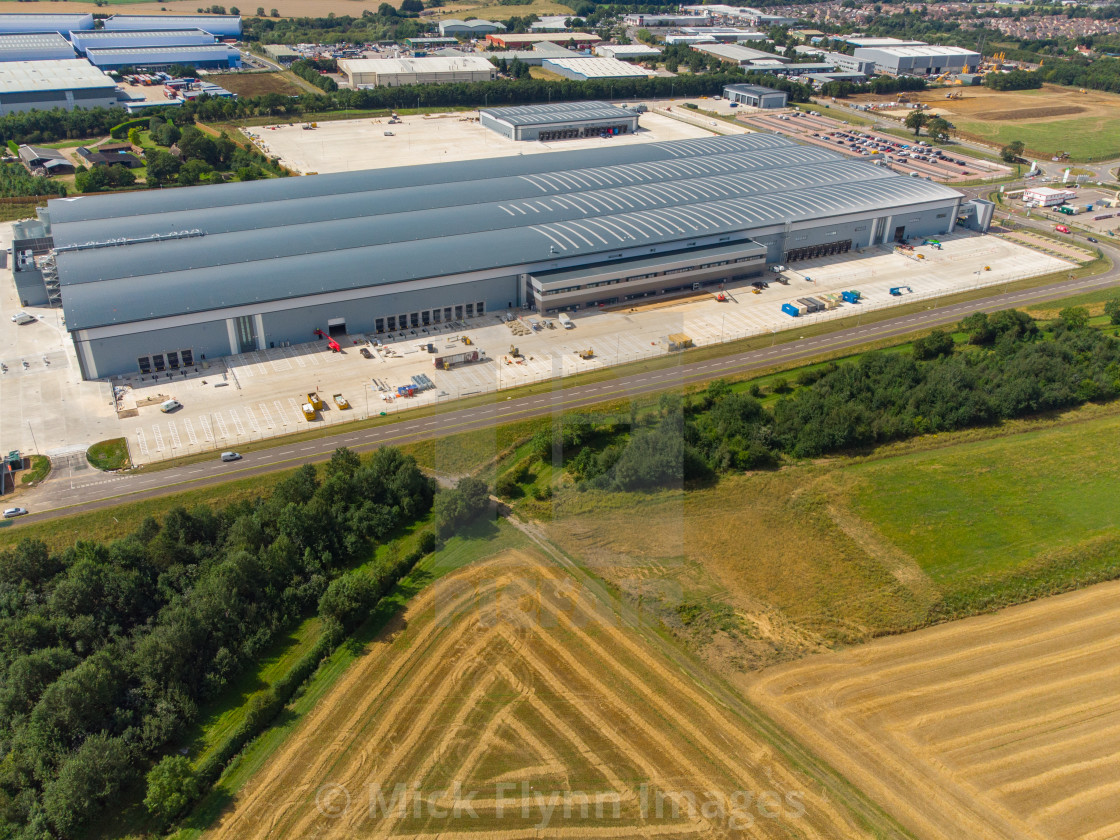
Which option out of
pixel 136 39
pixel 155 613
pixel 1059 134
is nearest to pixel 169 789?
pixel 155 613

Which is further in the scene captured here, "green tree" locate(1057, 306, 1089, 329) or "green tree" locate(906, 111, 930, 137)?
"green tree" locate(906, 111, 930, 137)

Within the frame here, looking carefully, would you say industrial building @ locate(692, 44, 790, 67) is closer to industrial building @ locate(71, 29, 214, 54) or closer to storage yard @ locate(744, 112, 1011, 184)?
storage yard @ locate(744, 112, 1011, 184)

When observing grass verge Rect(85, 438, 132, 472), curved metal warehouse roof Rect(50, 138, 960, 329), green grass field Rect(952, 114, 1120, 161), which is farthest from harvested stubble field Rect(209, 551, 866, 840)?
green grass field Rect(952, 114, 1120, 161)

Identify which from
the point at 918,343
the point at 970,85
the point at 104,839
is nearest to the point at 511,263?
the point at 918,343

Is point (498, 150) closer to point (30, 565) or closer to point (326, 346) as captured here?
point (326, 346)

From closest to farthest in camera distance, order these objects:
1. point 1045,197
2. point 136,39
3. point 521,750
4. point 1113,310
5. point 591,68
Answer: point 521,750, point 1113,310, point 1045,197, point 591,68, point 136,39

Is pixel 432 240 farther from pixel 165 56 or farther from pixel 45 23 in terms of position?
pixel 45 23
